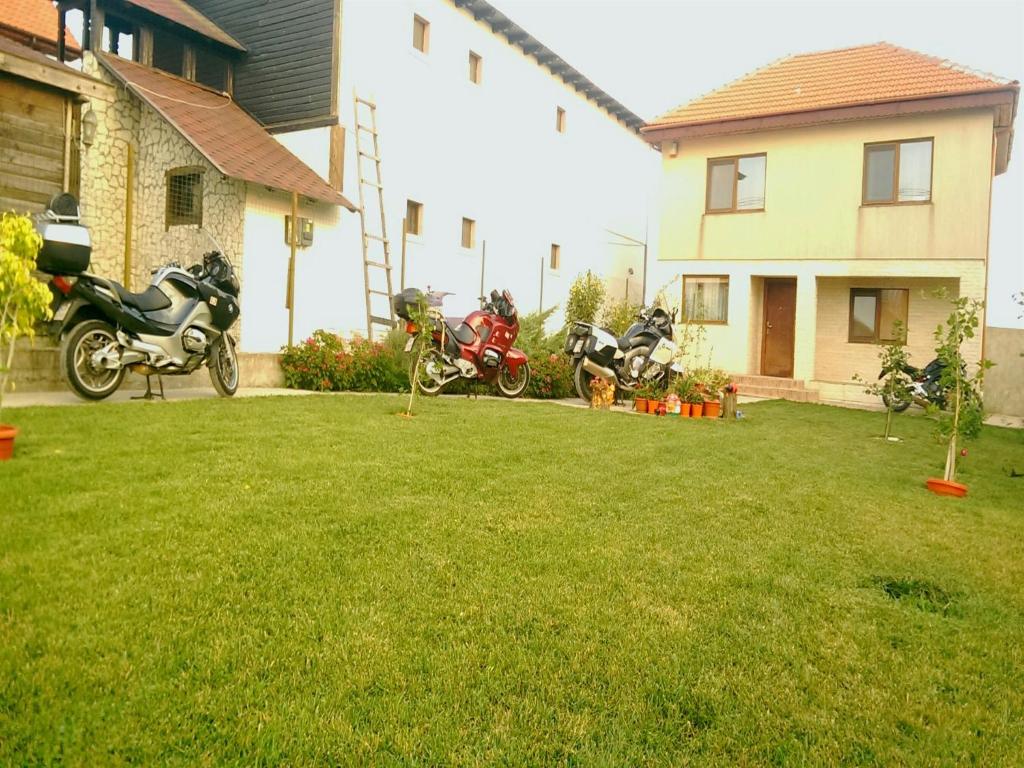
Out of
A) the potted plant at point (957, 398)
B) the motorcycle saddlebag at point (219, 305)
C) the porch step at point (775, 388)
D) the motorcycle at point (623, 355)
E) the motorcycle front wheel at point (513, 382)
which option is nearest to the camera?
the potted plant at point (957, 398)

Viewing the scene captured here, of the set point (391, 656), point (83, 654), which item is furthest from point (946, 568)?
point (83, 654)

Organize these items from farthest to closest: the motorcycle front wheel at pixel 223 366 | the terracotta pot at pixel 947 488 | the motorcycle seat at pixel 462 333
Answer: the motorcycle seat at pixel 462 333 < the motorcycle front wheel at pixel 223 366 < the terracotta pot at pixel 947 488

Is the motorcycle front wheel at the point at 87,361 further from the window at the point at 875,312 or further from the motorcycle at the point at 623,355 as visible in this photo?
the window at the point at 875,312

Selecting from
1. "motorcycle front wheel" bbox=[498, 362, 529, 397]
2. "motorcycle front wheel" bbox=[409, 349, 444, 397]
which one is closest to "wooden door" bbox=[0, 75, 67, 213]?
"motorcycle front wheel" bbox=[409, 349, 444, 397]

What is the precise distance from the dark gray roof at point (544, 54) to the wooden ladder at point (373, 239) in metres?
3.95

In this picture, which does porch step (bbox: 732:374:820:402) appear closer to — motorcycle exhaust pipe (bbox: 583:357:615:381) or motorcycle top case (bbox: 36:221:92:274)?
motorcycle exhaust pipe (bbox: 583:357:615:381)

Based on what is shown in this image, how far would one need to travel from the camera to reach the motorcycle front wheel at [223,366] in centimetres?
779

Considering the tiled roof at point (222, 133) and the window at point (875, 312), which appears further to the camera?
the window at point (875, 312)

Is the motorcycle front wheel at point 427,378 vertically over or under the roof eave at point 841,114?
under

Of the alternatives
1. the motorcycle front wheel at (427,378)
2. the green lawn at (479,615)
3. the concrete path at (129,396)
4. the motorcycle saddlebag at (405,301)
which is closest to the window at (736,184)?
the concrete path at (129,396)

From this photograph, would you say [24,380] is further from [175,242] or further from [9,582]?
[9,582]

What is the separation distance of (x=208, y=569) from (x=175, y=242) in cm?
1002

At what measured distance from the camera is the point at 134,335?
6.93 meters

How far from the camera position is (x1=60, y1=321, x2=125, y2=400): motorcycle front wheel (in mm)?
6461
